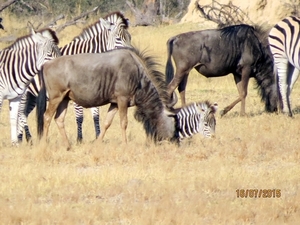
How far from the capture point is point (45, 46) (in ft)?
38.6

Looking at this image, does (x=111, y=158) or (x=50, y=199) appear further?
(x=111, y=158)

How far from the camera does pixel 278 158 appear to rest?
32.7ft

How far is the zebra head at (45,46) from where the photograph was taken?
1170 centimetres

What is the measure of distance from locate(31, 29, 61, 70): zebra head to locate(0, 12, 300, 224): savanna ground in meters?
1.24

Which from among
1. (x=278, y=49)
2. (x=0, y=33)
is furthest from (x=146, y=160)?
(x=0, y=33)

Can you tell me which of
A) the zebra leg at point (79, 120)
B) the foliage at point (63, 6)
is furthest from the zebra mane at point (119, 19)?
the foliage at point (63, 6)

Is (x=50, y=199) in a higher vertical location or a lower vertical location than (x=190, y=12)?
lower

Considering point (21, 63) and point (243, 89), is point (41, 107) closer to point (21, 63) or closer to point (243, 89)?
point (21, 63)

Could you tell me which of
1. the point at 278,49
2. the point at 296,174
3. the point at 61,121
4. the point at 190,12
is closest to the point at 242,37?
the point at 278,49

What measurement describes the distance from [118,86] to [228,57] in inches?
176

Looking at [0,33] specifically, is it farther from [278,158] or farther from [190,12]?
[278,158]

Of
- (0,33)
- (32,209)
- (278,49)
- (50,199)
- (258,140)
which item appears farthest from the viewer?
(0,33)

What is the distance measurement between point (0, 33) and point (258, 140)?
16512 mm

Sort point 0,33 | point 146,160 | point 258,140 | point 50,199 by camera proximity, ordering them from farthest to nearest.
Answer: point 0,33, point 258,140, point 146,160, point 50,199
